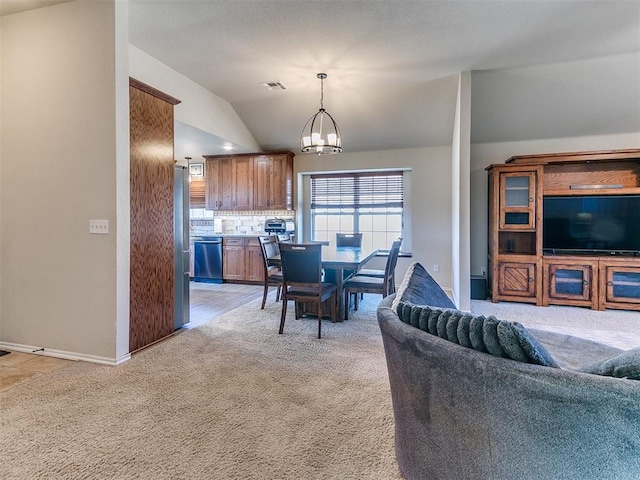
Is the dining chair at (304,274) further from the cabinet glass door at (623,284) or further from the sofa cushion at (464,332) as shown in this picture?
the cabinet glass door at (623,284)

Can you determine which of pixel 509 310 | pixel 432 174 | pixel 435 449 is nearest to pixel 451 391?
pixel 435 449

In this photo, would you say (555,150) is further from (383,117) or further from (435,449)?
(435,449)

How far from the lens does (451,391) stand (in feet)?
3.71

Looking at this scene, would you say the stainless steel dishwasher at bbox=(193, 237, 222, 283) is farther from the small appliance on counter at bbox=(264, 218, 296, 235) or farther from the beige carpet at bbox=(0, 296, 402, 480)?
the beige carpet at bbox=(0, 296, 402, 480)

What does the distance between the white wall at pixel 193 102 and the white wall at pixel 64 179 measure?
3.07 feet

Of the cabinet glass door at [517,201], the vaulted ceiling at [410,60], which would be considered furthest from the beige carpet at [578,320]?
the vaulted ceiling at [410,60]

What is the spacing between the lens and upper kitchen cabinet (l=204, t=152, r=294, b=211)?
6.34 meters

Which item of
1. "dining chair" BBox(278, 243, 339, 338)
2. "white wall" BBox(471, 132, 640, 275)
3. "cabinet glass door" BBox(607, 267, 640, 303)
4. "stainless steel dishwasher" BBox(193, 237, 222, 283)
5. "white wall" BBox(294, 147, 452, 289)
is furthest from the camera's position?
"stainless steel dishwasher" BBox(193, 237, 222, 283)

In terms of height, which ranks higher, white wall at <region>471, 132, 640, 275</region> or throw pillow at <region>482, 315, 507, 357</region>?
white wall at <region>471, 132, 640, 275</region>

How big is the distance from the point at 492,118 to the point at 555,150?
115 cm

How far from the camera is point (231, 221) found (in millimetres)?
7133

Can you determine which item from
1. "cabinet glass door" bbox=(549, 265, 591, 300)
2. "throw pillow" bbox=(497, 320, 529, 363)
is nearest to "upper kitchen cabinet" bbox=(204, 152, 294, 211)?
"cabinet glass door" bbox=(549, 265, 591, 300)

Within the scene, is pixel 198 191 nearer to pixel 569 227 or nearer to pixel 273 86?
pixel 273 86

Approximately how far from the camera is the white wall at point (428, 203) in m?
5.86
